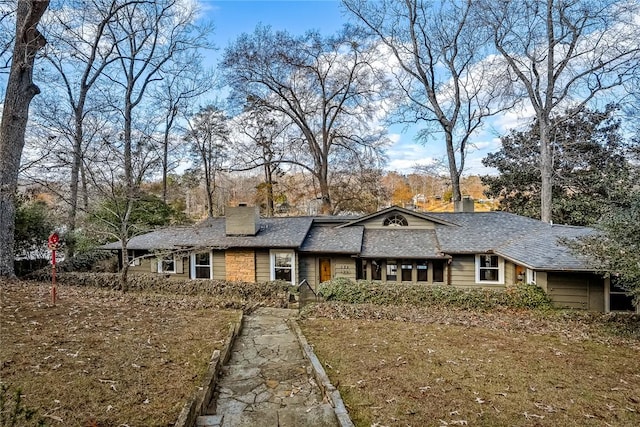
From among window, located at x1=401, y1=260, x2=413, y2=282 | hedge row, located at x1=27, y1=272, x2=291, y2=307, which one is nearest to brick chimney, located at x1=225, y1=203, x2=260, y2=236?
hedge row, located at x1=27, y1=272, x2=291, y2=307

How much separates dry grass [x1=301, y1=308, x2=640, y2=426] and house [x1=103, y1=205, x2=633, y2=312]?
5647 mm

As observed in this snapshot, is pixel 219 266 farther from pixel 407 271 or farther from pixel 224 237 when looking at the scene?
pixel 407 271

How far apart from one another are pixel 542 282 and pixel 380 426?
31.4 ft

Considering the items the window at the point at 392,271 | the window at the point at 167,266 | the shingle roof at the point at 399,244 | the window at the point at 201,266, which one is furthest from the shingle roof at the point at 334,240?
the window at the point at 167,266

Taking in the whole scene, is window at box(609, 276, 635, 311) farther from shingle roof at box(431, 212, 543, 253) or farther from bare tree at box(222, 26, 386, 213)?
bare tree at box(222, 26, 386, 213)

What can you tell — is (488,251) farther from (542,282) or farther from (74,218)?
(74,218)

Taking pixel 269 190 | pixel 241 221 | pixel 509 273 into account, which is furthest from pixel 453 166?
pixel 269 190

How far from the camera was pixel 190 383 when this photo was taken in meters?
4.79

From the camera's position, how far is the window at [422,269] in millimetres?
15375

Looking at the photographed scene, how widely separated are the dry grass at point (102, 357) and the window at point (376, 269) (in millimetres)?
8458

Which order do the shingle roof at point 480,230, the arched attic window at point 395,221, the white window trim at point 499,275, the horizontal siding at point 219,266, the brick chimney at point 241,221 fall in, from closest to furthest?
1. the white window trim at point 499,275
2. the shingle roof at point 480,230
3. the horizontal siding at point 219,266
4. the brick chimney at point 241,221
5. the arched attic window at point 395,221

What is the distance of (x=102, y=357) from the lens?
522cm

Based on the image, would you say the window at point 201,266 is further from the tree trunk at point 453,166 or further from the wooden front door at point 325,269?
the tree trunk at point 453,166

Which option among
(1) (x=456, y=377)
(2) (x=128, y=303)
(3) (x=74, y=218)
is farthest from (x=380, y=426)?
(3) (x=74, y=218)
